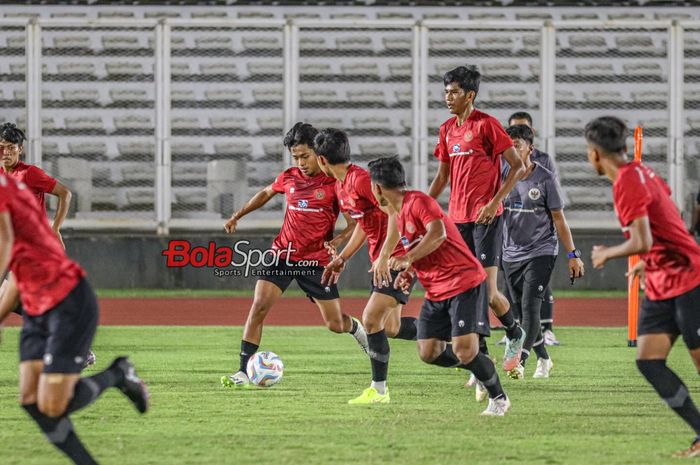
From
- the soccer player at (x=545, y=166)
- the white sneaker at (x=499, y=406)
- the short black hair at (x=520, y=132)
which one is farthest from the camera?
the soccer player at (x=545, y=166)

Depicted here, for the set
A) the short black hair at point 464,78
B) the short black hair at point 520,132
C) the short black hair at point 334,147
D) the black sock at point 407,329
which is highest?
the short black hair at point 464,78

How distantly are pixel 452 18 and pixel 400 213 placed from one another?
51.8ft

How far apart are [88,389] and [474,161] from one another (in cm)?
453

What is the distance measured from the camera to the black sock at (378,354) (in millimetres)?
9445

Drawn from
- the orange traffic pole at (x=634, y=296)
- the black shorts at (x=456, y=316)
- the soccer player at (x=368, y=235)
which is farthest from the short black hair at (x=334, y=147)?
the orange traffic pole at (x=634, y=296)

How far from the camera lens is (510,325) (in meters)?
10.7

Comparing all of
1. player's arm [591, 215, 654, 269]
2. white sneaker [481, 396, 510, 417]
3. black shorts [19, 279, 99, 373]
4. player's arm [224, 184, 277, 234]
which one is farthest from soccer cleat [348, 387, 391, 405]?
black shorts [19, 279, 99, 373]

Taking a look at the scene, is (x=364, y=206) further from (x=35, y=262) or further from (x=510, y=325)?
(x=35, y=262)

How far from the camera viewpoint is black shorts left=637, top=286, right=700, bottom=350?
693 centimetres

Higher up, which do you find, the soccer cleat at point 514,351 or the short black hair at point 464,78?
the short black hair at point 464,78

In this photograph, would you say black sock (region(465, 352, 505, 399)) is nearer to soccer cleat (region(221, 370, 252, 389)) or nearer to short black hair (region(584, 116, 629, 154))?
short black hair (region(584, 116, 629, 154))

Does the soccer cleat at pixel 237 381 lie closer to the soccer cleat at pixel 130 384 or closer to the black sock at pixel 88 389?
the soccer cleat at pixel 130 384

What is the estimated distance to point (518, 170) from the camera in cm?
1012

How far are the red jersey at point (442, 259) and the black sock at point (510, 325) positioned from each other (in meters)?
2.25
